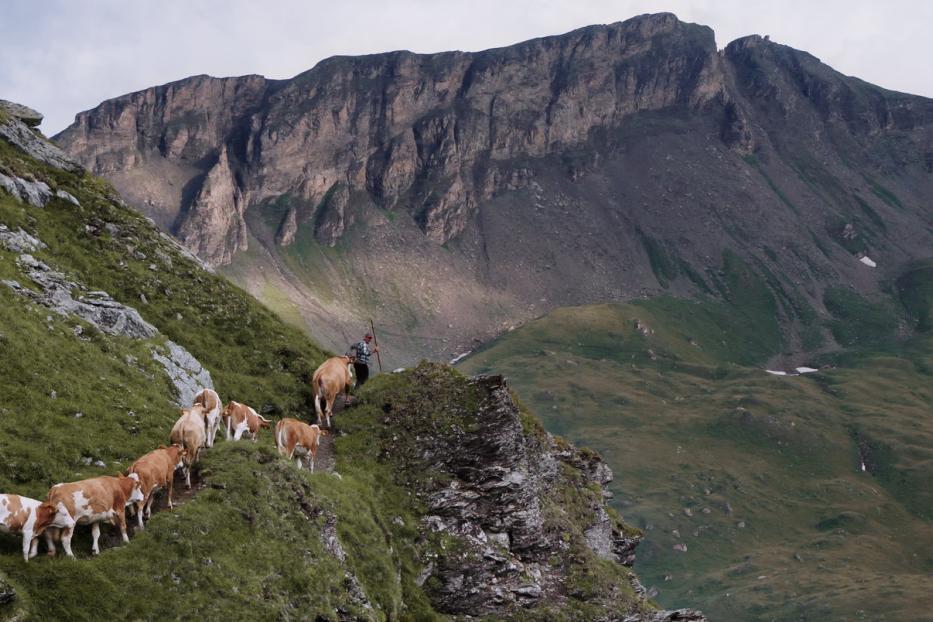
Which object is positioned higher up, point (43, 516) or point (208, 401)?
point (208, 401)

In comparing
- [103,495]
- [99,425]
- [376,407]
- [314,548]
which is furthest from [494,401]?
[103,495]

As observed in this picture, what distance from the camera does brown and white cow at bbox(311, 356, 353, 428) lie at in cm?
4016

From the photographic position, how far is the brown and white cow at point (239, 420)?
31.3 meters

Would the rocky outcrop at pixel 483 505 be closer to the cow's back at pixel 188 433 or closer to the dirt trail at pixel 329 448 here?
the dirt trail at pixel 329 448

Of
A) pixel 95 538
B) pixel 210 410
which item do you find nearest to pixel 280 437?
pixel 210 410

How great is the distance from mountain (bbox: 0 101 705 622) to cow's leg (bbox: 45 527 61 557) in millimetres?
307

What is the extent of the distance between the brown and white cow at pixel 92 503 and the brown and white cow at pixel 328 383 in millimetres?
17184

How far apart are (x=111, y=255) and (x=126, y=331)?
28.5 feet

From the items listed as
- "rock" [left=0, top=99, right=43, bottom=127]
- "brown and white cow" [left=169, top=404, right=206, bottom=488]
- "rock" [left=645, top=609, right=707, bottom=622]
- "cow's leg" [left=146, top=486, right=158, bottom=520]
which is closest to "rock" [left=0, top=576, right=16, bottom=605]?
→ "cow's leg" [left=146, top=486, right=158, bottom=520]

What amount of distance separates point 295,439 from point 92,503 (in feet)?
39.4

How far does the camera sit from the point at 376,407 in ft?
142

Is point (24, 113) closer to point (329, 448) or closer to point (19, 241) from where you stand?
point (19, 241)

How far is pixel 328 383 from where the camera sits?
133 ft

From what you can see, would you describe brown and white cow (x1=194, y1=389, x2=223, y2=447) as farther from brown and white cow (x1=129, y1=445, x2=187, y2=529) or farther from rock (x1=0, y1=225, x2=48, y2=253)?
rock (x1=0, y1=225, x2=48, y2=253)
